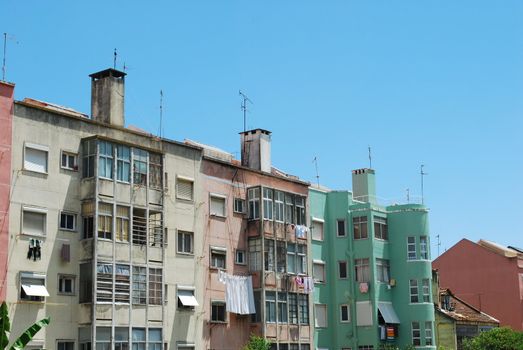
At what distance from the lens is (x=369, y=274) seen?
6800cm

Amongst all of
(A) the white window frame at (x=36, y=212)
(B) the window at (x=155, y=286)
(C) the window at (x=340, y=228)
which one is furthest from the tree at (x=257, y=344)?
(A) the white window frame at (x=36, y=212)

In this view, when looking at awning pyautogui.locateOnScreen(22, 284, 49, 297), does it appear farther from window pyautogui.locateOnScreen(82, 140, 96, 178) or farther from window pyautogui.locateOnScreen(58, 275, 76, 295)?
window pyautogui.locateOnScreen(82, 140, 96, 178)

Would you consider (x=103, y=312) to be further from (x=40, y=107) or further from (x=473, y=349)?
(x=473, y=349)

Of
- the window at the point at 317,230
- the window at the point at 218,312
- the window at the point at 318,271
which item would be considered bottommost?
the window at the point at 218,312

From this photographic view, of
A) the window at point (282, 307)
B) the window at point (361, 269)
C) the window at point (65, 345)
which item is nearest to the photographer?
the window at point (65, 345)

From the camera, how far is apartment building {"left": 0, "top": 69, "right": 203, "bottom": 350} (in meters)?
46.3

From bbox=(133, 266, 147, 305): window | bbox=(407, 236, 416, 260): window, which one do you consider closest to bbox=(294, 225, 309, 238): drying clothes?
bbox=(407, 236, 416, 260): window

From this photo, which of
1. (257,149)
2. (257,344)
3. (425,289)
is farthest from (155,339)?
(425,289)

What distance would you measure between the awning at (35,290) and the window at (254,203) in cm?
1763

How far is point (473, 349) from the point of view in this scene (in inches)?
2874

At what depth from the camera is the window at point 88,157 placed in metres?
49.3

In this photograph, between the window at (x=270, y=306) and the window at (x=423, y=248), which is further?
the window at (x=423, y=248)

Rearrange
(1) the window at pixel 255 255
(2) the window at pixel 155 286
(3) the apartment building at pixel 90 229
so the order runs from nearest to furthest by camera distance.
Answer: (3) the apartment building at pixel 90 229, (2) the window at pixel 155 286, (1) the window at pixel 255 255

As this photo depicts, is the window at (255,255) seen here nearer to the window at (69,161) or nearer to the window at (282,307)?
the window at (282,307)
